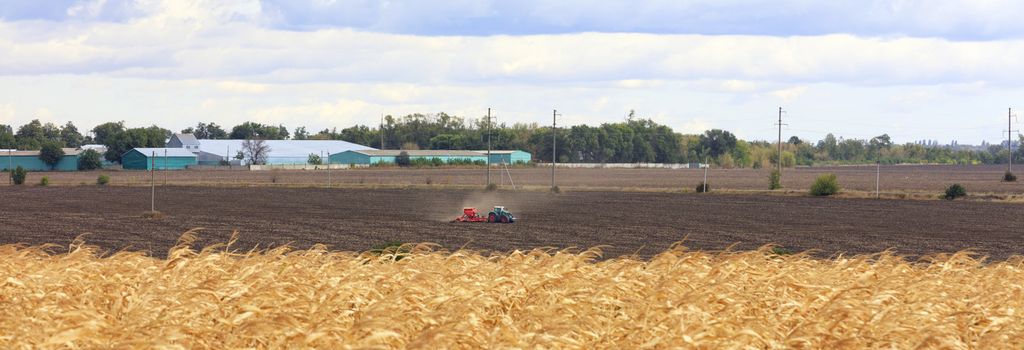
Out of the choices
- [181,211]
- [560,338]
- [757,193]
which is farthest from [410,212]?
[560,338]

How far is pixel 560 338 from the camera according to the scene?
6.55 m

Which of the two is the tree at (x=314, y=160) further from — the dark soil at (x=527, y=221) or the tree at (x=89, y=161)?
the dark soil at (x=527, y=221)

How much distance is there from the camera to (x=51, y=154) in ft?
479

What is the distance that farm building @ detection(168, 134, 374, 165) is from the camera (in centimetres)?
15838

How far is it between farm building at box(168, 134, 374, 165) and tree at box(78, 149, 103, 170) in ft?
45.8

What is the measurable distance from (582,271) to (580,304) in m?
2.27

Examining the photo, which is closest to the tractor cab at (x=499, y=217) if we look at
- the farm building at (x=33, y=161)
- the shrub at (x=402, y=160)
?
the farm building at (x=33, y=161)

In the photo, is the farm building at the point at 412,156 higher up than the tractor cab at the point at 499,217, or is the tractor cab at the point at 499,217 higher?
the farm building at the point at 412,156

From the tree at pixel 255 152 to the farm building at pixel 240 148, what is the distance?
0.96 metres

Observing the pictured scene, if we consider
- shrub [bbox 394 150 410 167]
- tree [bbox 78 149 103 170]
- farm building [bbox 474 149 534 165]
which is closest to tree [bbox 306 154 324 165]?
shrub [bbox 394 150 410 167]

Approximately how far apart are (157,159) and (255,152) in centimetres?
1880

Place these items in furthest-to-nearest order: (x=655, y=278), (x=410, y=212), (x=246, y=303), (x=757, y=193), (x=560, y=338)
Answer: (x=757, y=193) < (x=410, y=212) < (x=655, y=278) < (x=246, y=303) < (x=560, y=338)

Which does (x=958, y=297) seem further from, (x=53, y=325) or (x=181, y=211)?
(x=181, y=211)

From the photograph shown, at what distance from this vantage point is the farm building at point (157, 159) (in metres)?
143
